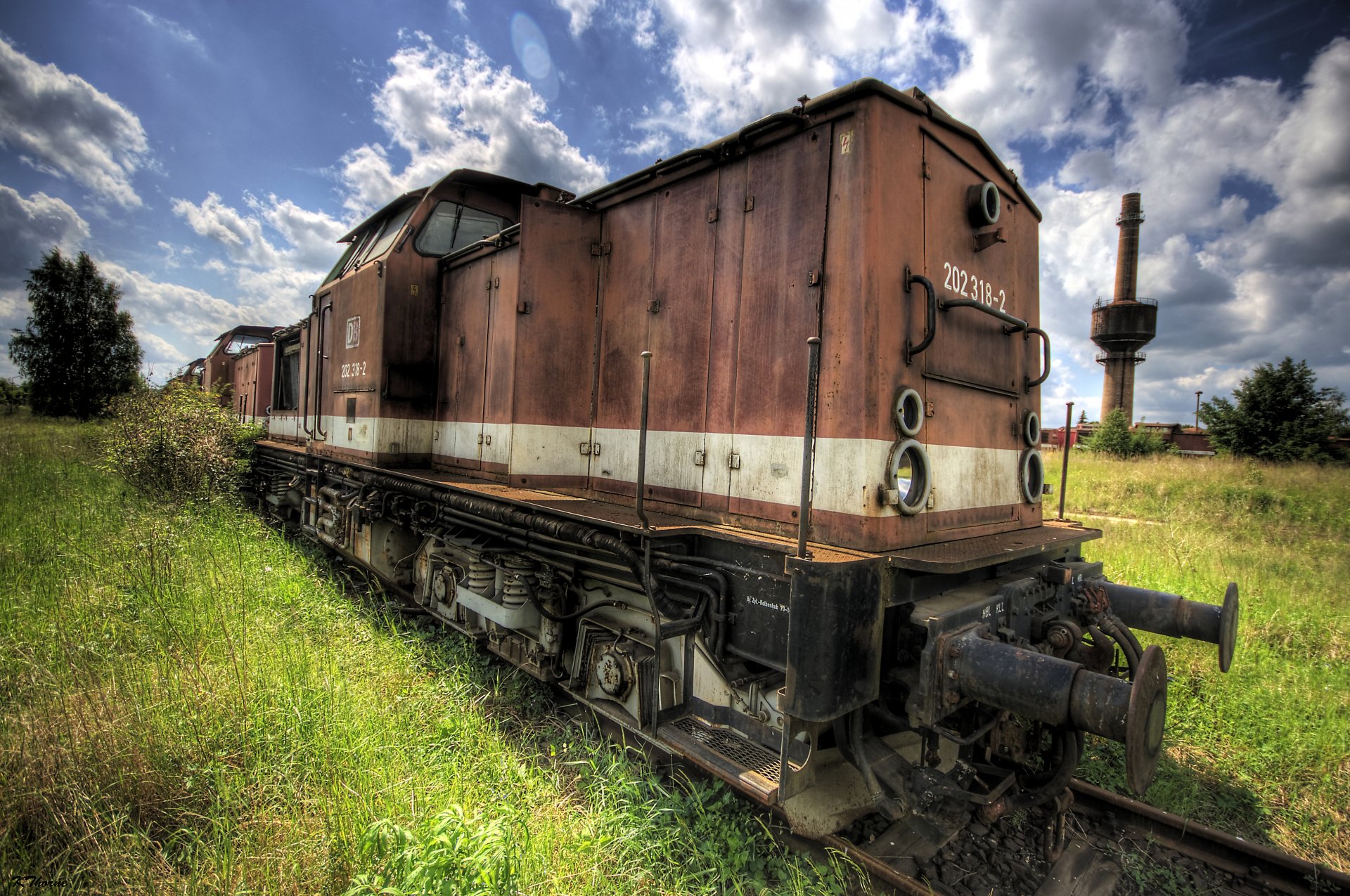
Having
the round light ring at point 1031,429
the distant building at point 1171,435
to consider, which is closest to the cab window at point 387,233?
the round light ring at point 1031,429

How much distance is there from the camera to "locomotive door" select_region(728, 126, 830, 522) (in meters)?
2.86

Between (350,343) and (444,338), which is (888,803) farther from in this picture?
(350,343)

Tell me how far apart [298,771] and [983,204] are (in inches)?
178

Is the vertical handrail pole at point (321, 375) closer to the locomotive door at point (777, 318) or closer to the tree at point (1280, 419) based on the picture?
the locomotive door at point (777, 318)

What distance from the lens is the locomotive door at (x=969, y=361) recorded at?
3.03 meters

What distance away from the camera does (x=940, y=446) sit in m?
3.05

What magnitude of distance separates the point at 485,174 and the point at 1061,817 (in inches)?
268

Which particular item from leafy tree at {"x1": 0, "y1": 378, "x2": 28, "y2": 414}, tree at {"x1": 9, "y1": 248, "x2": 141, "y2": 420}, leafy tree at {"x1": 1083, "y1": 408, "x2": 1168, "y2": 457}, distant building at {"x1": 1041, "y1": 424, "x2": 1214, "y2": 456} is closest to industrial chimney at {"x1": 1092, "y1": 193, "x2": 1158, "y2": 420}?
distant building at {"x1": 1041, "y1": 424, "x2": 1214, "y2": 456}

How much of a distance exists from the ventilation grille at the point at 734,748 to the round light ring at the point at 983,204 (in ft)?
9.77

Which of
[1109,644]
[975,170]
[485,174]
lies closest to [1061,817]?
[1109,644]

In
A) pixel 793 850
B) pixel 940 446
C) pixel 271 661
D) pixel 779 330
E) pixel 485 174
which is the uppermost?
pixel 485 174

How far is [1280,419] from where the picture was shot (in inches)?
720

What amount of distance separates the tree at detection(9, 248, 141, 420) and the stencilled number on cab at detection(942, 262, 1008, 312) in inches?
1325

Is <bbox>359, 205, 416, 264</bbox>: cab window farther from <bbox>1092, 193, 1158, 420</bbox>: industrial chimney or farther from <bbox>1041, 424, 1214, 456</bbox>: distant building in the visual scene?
<bbox>1092, 193, 1158, 420</bbox>: industrial chimney
